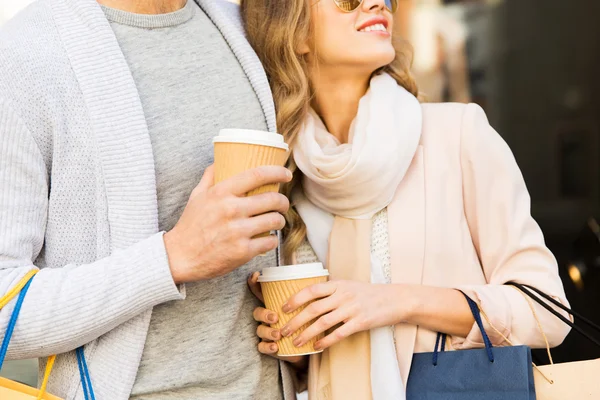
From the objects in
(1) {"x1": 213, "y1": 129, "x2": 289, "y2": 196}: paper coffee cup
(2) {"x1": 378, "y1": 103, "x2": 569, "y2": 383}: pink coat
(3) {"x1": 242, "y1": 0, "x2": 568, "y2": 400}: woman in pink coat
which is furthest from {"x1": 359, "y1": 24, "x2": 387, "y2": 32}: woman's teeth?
(1) {"x1": 213, "y1": 129, "x2": 289, "y2": 196}: paper coffee cup

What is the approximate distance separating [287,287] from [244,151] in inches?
14.4

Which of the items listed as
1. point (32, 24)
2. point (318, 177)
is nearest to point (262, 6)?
point (318, 177)

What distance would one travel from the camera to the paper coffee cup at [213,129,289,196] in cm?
154

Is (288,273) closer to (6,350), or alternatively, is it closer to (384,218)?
(384,218)

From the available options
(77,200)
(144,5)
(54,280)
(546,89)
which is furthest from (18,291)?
(546,89)

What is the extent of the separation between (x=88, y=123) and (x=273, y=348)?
0.64 metres

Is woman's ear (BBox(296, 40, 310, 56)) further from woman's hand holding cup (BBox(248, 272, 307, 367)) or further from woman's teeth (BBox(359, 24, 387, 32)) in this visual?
woman's hand holding cup (BBox(248, 272, 307, 367))

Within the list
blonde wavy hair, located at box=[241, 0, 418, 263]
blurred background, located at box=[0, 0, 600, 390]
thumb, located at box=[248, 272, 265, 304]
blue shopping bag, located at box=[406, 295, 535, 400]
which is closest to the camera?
blue shopping bag, located at box=[406, 295, 535, 400]

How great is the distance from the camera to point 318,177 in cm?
206

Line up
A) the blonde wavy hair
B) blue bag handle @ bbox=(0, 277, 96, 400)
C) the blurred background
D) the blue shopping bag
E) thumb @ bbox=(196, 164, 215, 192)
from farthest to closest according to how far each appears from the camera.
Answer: the blurred background, the blonde wavy hair, the blue shopping bag, thumb @ bbox=(196, 164, 215, 192), blue bag handle @ bbox=(0, 277, 96, 400)

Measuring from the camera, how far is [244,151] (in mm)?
1541

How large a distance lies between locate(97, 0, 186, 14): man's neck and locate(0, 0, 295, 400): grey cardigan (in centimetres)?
10

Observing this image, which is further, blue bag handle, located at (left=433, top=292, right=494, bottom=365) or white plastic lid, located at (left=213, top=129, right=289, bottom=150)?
blue bag handle, located at (left=433, top=292, right=494, bottom=365)

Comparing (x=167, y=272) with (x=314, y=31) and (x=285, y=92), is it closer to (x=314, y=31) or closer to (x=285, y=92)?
(x=285, y=92)
